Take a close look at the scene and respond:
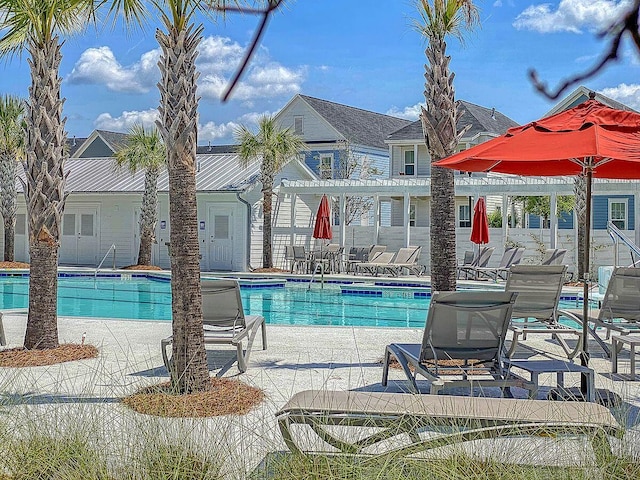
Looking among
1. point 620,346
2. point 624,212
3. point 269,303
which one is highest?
point 624,212

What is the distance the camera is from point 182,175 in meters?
6.41

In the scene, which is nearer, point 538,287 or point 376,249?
point 538,287

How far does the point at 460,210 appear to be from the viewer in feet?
111

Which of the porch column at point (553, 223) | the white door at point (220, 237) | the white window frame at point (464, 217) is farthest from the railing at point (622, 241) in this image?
the white window frame at point (464, 217)

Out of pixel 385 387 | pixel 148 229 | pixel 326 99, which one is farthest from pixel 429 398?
pixel 326 99

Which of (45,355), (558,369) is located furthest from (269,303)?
(558,369)

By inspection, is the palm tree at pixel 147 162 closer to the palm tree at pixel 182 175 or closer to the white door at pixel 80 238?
the white door at pixel 80 238

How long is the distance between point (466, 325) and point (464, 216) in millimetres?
27719

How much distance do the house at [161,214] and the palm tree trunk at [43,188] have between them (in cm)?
1583

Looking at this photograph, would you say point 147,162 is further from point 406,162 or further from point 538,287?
point 538,287

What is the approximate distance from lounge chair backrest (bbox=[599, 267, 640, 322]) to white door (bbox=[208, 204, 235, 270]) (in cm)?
1769

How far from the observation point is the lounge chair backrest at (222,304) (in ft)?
26.7

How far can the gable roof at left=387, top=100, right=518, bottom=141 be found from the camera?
3341 centimetres

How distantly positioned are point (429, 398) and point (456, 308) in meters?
1.95
